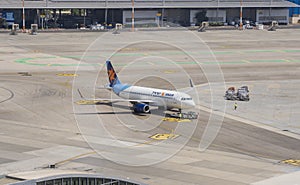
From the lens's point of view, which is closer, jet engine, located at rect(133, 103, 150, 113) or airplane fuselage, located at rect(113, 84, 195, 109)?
airplane fuselage, located at rect(113, 84, 195, 109)

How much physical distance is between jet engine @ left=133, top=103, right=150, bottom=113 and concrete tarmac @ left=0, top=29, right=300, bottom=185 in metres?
1.02

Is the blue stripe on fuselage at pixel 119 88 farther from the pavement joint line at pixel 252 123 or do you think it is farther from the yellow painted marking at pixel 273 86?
the yellow painted marking at pixel 273 86

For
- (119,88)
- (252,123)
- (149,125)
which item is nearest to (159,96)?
(149,125)

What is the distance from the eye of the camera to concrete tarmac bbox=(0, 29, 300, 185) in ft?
235

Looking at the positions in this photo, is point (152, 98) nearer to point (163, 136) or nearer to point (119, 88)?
point (119, 88)

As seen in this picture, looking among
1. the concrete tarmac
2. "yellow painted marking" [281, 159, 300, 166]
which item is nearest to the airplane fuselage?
the concrete tarmac

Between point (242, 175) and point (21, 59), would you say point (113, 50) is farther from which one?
point (242, 175)

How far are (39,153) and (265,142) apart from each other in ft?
85.6

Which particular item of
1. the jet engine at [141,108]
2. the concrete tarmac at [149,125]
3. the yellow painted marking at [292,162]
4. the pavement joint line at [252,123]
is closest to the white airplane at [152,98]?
the jet engine at [141,108]

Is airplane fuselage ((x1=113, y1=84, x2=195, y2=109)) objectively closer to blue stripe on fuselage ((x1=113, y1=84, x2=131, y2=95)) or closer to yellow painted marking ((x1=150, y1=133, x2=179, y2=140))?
blue stripe on fuselage ((x1=113, y1=84, x2=131, y2=95))

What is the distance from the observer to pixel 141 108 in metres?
97.8

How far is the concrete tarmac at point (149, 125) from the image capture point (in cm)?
Answer: 7169

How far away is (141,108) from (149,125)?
17.7ft

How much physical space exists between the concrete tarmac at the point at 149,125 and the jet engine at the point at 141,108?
40.3 inches
